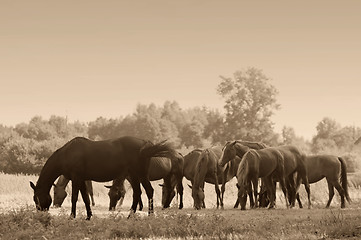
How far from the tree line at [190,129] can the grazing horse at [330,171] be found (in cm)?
578

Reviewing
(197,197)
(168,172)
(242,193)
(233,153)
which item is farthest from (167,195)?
(242,193)

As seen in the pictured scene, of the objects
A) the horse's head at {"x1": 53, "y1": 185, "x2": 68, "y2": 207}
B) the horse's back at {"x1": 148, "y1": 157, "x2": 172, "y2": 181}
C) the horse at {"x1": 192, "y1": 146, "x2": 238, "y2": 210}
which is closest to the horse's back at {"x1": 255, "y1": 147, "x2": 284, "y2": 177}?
the horse at {"x1": 192, "y1": 146, "x2": 238, "y2": 210}

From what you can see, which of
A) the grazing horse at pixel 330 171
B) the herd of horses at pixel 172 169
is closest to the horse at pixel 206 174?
the herd of horses at pixel 172 169

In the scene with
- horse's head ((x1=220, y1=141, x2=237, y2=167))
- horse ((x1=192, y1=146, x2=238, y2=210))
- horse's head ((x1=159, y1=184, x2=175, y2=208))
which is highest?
horse's head ((x1=220, y1=141, x2=237, y2=167))

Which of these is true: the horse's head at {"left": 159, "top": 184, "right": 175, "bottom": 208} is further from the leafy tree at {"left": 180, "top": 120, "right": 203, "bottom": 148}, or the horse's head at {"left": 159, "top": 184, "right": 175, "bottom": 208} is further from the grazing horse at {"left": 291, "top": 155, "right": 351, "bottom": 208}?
the leafy tree at {"left": 180, "top": 120, "right": 203, "bottom": 148}

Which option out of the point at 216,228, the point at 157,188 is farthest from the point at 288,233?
the point at 157,188

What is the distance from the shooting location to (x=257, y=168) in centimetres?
2181

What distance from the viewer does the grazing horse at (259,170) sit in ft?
71.4

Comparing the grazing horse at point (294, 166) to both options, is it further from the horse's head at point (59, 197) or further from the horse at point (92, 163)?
the horse's head at point (59, 197)

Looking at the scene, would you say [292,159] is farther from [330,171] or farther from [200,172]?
[200,172]

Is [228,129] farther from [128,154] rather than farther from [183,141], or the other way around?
[128,154]

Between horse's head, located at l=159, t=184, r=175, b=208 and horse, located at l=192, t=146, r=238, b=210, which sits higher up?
horse, located at l=192, t=146, r=238, b=210

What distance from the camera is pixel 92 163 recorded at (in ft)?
54.5

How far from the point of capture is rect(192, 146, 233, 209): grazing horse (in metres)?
22.5
